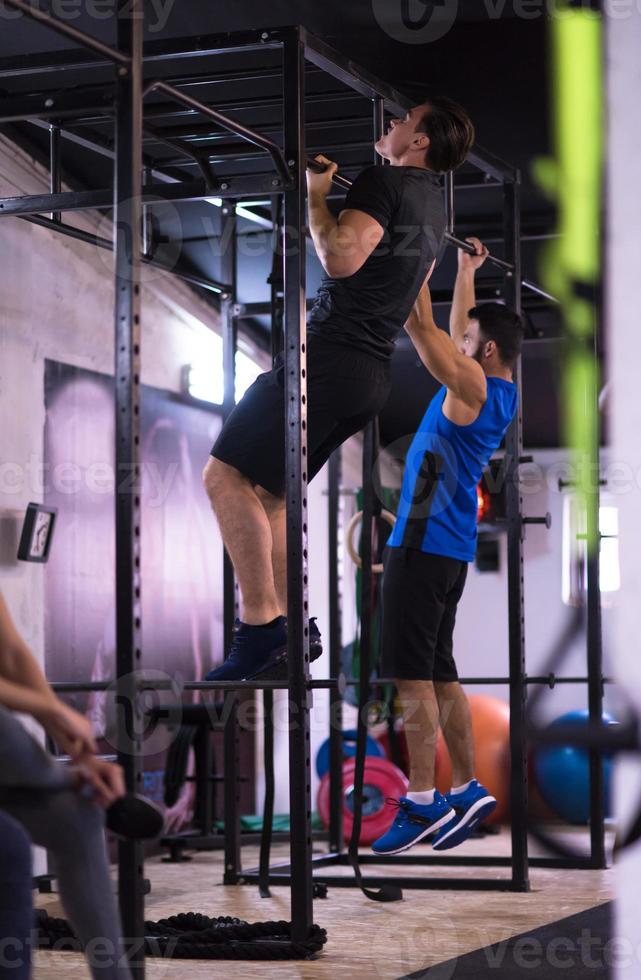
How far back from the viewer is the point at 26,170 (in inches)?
199

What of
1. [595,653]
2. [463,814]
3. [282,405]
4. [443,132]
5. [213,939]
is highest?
[443,132]

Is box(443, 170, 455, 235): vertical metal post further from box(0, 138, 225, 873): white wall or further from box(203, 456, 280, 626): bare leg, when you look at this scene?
box(0, 138, 225, 873): white wall

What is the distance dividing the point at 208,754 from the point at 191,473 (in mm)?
1440

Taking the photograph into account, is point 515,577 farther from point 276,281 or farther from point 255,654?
point 255,654

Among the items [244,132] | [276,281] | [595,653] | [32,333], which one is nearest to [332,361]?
[244,132]

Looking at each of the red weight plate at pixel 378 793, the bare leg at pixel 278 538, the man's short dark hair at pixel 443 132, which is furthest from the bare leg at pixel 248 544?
the red weight plate at pixel 378 793

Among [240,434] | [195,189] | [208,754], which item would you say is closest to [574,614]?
A: [240,434]

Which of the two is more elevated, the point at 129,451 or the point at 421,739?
the point at 129,451

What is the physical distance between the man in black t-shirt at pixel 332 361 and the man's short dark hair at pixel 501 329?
0.95 metres

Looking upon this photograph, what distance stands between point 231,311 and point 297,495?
201cm

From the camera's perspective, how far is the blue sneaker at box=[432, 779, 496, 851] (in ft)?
12.9

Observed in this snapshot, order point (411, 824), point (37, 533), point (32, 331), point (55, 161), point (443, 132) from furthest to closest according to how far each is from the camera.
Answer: point (32, 331) → point (37, 533) → point (55, 161) → point (411, 824) → point (443, 132)

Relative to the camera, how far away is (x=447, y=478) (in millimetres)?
4176

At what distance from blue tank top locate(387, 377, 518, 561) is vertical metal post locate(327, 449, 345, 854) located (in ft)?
5.20
